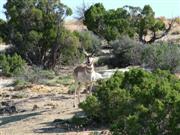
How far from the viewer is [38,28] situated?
37.3m

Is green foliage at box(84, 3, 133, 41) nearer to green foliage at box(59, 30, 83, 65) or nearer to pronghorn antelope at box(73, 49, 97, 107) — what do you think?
green foliage at box(59, 30, 83, 65)

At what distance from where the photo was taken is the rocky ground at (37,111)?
53.0 ft

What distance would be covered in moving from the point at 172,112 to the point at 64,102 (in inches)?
440

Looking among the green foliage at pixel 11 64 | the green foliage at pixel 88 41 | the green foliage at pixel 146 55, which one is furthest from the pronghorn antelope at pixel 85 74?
the green foliage at pixel 88 41

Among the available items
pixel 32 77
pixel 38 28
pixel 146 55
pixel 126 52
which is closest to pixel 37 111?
pixel 32 77

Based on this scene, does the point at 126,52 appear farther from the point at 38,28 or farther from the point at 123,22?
the point at 123,22

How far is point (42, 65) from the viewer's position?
1469 inches

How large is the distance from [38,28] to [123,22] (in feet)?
34.8

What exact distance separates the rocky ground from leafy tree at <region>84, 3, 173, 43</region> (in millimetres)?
16982

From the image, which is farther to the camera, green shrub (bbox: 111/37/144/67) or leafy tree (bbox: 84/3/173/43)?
leafy tree (bbox: 84/3/173/43)

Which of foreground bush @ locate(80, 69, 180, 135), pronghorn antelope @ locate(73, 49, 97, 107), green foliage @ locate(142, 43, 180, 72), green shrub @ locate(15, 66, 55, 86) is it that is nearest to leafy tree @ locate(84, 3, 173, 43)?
green foliage @ locate(142, 43, 180, 72)

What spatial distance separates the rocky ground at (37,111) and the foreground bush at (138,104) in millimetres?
757

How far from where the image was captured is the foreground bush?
37.9ft

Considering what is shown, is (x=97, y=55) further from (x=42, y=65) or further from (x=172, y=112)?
(x=172, y=112)
